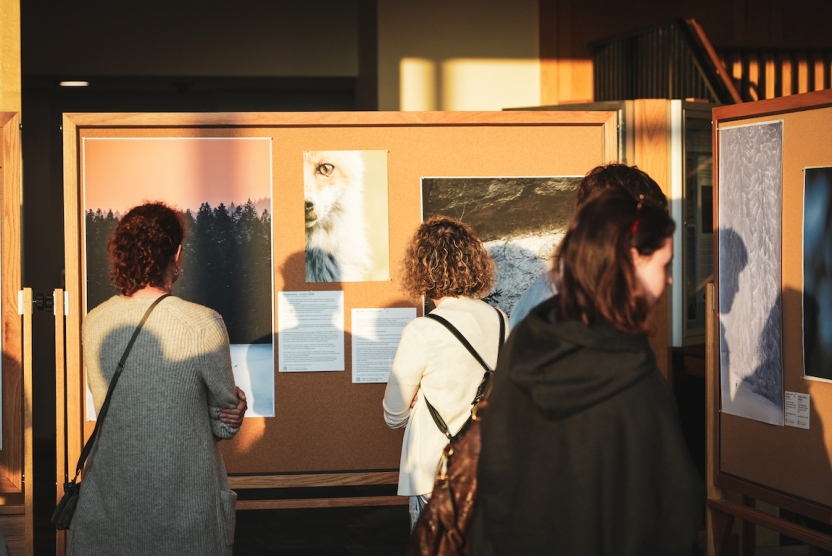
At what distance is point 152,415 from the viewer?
2.57 meters

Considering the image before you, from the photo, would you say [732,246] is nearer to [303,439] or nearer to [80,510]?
[303,439]

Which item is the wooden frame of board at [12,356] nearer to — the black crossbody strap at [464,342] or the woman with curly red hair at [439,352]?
the woman with curly red hair at [439,352]

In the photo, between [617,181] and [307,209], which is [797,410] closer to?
[617,181]

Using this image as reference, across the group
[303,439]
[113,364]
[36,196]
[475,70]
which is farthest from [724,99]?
[36,196]

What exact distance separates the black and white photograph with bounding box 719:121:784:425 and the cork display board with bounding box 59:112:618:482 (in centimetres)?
71

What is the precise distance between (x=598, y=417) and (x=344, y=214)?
87.8 inches

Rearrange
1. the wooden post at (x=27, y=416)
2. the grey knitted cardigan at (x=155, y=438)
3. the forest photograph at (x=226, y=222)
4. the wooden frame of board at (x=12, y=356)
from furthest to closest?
the forest photograph at (x=226, y=222) < the wooden frame of board at (x=12, y=356) < the wooden post at (x=27, y=416) < the grey knitted cardigan at (x=155, y=438)

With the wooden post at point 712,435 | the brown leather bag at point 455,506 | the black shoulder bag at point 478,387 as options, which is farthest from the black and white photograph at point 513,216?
the brown leather bag at point 455,506

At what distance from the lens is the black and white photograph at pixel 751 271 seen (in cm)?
302

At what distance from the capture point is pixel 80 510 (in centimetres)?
264

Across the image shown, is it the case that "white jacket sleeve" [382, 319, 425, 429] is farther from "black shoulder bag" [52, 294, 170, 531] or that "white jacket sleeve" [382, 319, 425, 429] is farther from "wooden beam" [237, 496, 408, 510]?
"wooden beam" [237, 496, 408, 510]

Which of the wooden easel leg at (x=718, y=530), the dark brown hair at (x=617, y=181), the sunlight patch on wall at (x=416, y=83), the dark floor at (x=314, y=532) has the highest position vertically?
the sunlight patch on wall at (x=416, y=83)

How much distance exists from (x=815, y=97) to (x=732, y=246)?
583 mm

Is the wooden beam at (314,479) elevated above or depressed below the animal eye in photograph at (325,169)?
below
